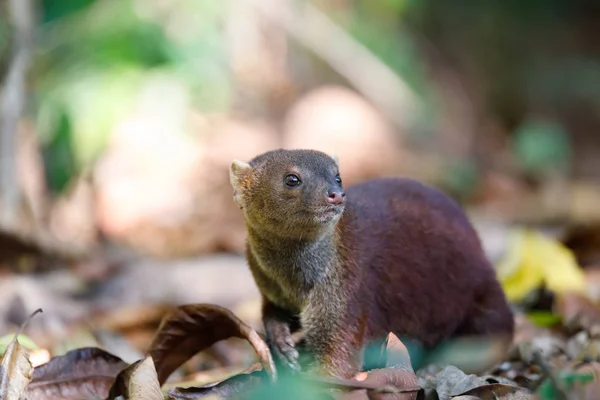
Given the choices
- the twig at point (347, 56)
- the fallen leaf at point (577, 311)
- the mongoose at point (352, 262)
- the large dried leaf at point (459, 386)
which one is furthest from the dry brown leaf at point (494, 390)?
the twig at point (347, 56)

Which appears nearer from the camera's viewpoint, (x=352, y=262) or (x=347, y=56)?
(x=352, y=262)

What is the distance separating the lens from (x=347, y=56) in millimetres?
15539

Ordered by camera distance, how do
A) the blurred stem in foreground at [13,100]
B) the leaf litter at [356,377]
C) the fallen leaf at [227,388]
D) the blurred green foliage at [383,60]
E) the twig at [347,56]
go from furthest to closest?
the twig at [347,56]
the blurred green foliage at [383,60]
the blurred stem in foreground at [13,100]
the fallen leaf at [227,388]
the leaf litter at [356,377]

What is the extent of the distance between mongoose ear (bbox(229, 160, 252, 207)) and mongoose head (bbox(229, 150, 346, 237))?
45 millimetres

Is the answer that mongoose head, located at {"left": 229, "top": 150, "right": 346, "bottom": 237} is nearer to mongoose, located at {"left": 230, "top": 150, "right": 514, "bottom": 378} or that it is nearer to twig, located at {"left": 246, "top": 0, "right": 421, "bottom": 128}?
mongoose, located at {"left": 230, "top": 150, "right": 514, "bottom": 378}

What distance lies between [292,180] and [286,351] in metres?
0.98

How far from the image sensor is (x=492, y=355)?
5.04 metres

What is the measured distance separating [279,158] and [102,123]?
7276mm

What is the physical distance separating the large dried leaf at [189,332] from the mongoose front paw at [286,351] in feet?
1.24

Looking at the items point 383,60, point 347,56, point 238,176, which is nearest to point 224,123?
point 347,56

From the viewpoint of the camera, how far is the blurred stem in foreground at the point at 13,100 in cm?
853

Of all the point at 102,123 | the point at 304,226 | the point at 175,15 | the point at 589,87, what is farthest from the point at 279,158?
the point at 589,87

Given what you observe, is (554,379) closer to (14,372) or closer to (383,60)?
(14,372)

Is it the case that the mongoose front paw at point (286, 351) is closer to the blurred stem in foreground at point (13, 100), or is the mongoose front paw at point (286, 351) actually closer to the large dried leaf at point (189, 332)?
the large dried leaf at point (189, 332)
